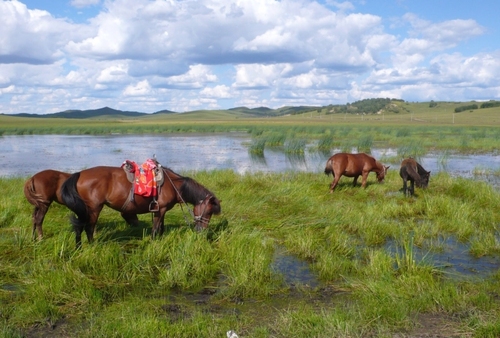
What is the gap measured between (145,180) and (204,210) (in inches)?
40.5

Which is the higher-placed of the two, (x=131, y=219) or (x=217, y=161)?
(x=131, y=219)

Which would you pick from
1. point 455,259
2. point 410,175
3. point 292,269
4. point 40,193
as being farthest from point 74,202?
point 410,175

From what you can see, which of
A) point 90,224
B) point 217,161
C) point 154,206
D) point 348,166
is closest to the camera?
point 90,224

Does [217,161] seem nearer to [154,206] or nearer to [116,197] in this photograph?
[154,206]

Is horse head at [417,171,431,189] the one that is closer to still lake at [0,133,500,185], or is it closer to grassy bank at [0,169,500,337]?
grassy bank at [0,169,500,337]

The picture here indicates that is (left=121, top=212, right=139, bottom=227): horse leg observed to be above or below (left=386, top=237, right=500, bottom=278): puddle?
above

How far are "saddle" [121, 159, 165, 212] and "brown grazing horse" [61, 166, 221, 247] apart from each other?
0.05 metres

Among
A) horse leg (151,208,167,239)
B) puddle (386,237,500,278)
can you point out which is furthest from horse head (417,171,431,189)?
horse leg (151,208,167,239)

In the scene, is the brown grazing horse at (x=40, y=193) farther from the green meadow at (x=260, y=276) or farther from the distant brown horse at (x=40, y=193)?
the green meadow at (x=260, y=276)

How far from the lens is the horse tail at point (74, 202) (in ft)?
20.7

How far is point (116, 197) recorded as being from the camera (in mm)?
6570

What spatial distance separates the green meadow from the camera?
4367 millimetres

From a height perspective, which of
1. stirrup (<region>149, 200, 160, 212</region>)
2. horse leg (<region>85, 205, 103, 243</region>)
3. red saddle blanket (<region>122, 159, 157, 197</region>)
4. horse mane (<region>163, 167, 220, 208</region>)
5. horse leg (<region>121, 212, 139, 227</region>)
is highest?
red saddle blanket (<region>122, 159, 157, 197</region>)

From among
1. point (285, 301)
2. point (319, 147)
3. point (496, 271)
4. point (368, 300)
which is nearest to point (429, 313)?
point (368, 300)
